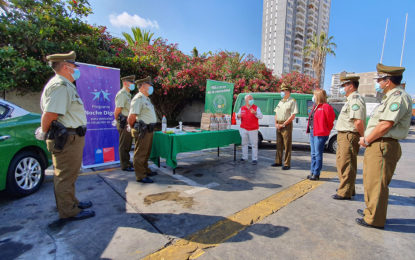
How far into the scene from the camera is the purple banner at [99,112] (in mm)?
4980

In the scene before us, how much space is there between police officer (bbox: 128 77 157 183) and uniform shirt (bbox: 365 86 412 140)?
3540 millimetres

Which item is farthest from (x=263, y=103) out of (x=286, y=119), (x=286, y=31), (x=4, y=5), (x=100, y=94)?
(x=286, y=31)

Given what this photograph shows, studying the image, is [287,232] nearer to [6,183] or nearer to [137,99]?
[137,99]

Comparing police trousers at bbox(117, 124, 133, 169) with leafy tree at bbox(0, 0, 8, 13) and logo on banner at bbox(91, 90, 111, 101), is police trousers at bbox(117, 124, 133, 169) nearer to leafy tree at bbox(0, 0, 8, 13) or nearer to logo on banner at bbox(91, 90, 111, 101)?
logo on banner at bbox(91, 90, 111, 101)

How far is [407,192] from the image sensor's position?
4.14 metres

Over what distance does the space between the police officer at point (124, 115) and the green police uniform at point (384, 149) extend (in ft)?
14.5

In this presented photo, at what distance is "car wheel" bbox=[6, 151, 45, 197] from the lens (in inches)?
128

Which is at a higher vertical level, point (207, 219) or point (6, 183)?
point (6, 183)

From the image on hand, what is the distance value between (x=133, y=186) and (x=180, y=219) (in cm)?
156

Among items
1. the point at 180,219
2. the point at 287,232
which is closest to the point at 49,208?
the point at 180,219

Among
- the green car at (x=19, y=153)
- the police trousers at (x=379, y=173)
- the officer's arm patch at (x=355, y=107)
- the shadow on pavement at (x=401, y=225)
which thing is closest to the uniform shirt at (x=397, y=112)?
the police trousers at (x=379, y=173)

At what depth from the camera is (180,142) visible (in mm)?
4559

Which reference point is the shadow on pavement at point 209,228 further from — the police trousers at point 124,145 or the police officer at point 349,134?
the police trousers at point 124,145

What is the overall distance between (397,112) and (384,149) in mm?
457
